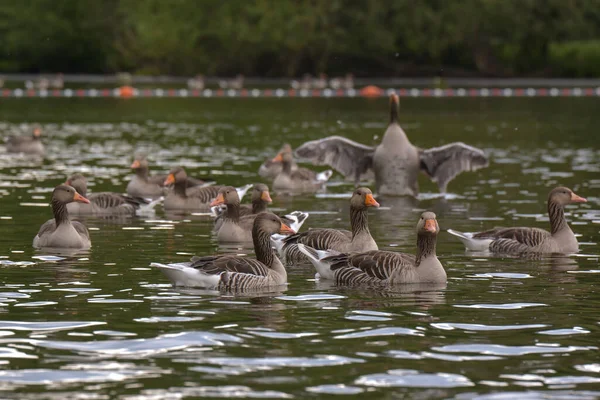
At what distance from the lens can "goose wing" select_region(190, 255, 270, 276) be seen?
16.0m

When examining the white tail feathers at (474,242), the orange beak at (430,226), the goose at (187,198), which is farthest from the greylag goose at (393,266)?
the goose at (187,198)

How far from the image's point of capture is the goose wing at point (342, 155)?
3009 cm

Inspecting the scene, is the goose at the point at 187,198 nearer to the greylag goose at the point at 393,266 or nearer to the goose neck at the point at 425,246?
the greylag goose at the point at 393,266

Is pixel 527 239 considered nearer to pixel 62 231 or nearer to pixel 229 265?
pixel 229 265

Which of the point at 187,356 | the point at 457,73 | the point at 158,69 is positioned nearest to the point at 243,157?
the point at 187,356

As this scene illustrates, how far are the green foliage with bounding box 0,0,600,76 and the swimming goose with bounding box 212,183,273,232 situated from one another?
79.0 meters

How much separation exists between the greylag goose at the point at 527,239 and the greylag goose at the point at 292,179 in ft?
35.0

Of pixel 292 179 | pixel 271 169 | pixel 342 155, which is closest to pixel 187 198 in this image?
pixel 292 179

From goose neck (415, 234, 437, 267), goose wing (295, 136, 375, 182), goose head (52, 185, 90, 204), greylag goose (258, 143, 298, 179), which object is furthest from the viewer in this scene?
greylag goose (258, 143, 298, 179)

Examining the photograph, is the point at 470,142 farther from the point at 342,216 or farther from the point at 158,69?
the point at 158,69

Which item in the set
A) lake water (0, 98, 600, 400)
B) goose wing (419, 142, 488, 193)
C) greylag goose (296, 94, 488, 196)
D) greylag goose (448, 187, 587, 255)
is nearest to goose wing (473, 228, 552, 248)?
greylag goose (448, 187, 587, 255)

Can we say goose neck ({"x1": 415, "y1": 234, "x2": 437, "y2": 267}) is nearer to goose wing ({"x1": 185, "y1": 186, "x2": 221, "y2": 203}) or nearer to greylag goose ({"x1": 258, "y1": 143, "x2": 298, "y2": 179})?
goose wing ({"x1": 185, "y1": 186, "x2": 221, "y2": 203})

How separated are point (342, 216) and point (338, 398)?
14.4m

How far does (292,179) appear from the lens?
30.9 meters
